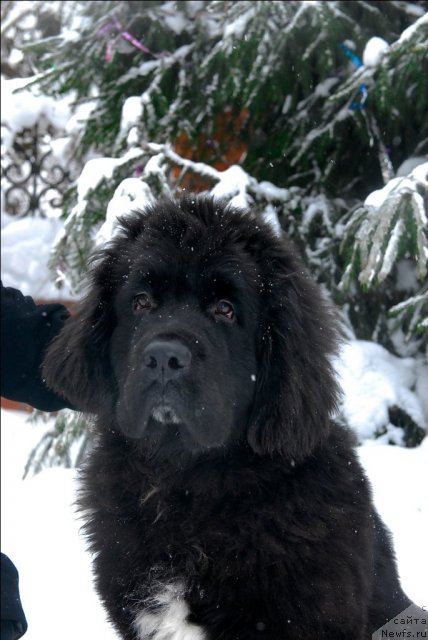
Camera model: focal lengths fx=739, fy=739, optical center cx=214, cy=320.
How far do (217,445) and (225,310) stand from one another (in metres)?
0.44

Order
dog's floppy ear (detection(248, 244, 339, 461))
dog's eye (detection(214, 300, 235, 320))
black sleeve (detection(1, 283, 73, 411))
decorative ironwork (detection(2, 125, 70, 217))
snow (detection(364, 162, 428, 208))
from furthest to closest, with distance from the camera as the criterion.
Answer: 1. decorative ironwork (detection(2, 125, 70, 217))
2. snow (detection(364, 162, 428, 208))
3. black sleeve (detection(1, 283, 73, 411))
4. dog's eye (detection(214, 300, 235, 320))
5. dog's floppy ear (detection(248, 244, 339, 461))

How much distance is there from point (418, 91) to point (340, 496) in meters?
2.84

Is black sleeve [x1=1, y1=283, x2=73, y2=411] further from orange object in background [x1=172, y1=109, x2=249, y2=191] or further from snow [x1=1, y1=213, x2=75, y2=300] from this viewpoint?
snow [x1=1, y1=213, x2=75, y2=300]

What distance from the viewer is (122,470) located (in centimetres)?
248

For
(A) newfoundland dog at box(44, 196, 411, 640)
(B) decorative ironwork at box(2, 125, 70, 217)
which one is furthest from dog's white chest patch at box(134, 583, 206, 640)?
(B) decorative ironwork at box(2, 125, 70, 217)

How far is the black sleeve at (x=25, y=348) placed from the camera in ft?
9.56

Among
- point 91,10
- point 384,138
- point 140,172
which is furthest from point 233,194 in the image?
point 91,10

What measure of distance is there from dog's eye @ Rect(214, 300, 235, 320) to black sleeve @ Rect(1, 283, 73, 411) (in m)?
0.84

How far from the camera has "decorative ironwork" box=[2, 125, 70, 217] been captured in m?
9.32

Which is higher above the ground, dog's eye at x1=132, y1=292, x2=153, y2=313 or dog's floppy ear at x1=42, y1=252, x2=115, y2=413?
dog's eye at x1=132, y1=292, x2=153, y2=313

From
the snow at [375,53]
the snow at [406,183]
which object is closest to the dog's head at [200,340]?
the snow at [406,183]

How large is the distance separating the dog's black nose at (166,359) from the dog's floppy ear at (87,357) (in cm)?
42

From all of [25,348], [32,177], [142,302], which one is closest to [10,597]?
[25,348]

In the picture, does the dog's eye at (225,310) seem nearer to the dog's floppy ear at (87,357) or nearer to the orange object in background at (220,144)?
the dog's floppy ear at (87,357)
